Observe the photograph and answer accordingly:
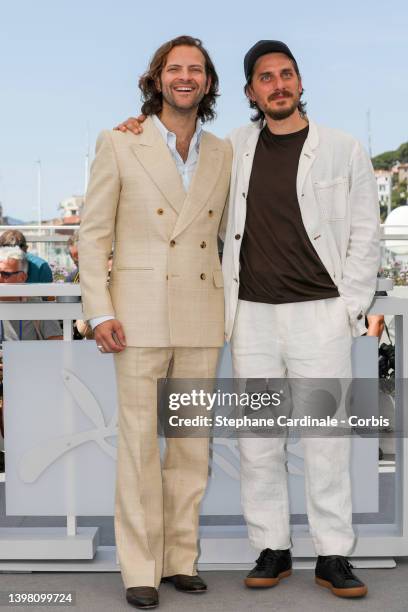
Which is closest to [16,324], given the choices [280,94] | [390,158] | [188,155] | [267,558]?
[188,155]

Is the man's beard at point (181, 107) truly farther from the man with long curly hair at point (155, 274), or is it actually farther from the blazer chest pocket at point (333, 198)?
the blazer chest pocket at point (333, 198)

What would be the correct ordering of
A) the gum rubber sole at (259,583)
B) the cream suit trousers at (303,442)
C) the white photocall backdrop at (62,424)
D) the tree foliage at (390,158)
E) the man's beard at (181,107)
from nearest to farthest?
the man's beard at (181,107) < the cream suit trousers at (303,442) < the gum rubber sole at (259,583) < the white photocall backdrop at (62,424) < the tree foliage at (390,158)

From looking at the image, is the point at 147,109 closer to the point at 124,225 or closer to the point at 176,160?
the point at 176,160

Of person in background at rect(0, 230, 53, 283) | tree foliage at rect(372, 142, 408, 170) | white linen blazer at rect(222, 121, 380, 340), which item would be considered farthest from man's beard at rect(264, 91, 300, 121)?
tree foliage at rect(372, 142, 408, 170)

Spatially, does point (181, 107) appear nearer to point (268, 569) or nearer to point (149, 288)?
point (149, 288)

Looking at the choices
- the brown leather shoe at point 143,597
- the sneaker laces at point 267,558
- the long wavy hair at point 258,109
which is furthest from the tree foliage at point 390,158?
the brown leather shoe at point 143,597

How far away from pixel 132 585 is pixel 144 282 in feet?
3.63

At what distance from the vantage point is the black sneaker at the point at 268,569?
369 cm

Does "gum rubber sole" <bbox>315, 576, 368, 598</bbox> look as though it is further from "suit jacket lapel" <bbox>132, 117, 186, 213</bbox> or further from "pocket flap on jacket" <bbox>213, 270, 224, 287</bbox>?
"suit jacket lapel" <bbox>132, 117, 186, 213</bbox>

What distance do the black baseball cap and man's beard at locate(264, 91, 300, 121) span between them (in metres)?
0.19

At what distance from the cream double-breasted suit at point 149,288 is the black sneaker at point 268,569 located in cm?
36

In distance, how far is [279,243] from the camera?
3537mm

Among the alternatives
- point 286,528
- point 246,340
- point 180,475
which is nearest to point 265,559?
point 286,528

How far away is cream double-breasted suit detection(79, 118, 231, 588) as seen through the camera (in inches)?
135
